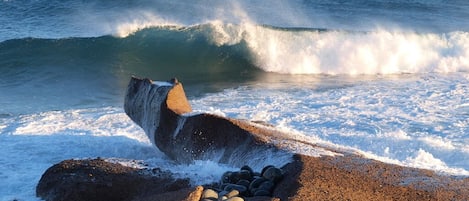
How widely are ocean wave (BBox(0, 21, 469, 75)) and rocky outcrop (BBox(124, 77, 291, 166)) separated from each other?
8.50 metres

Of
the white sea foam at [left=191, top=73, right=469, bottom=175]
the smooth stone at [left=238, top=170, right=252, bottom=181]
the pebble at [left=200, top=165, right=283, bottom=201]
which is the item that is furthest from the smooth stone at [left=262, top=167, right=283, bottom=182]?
the white sea foam at [left=191, top=73, right=469, bottom=175]

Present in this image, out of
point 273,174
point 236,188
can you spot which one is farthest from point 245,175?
point 236,188

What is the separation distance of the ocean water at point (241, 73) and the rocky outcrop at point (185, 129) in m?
0.25

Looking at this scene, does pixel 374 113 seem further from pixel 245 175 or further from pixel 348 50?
pixel 348 50

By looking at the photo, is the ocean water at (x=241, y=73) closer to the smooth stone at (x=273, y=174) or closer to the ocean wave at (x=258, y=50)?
the ocean wave at (x=258, y=50)

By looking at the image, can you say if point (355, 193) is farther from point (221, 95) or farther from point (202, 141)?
point (221, 95)

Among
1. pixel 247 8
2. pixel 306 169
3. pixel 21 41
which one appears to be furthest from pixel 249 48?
pixel 306 169

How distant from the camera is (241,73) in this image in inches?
729

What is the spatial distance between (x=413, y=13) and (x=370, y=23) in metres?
3.39

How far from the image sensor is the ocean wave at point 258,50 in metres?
19.1

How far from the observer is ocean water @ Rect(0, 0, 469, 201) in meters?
10.8

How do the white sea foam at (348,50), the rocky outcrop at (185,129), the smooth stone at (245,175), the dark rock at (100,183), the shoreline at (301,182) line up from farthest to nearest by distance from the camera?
1. the white sea foam at (348,50)
2. the rocky outcrop at (185,129)
3. the dark rock at (100,183)
4. the smooth stone at (245,175)
5. the shoreline at (301,182)

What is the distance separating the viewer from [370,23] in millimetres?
23219

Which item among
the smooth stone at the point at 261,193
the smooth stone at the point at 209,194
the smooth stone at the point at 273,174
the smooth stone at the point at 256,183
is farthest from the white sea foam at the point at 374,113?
the smooth stone at the point at 209,194
